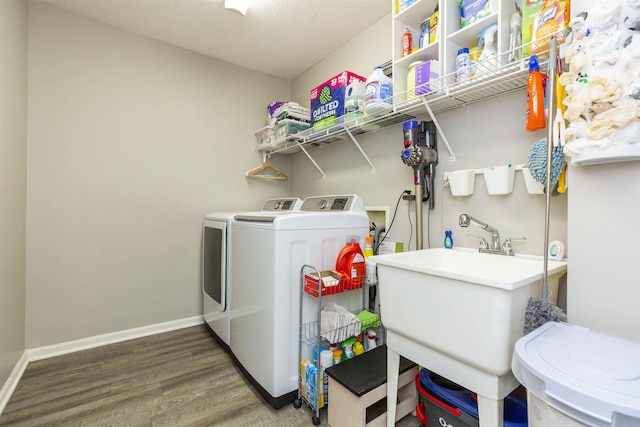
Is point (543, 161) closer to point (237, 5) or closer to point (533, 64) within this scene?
point (533, 64)

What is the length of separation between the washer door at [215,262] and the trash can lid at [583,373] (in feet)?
Answer: 6.08

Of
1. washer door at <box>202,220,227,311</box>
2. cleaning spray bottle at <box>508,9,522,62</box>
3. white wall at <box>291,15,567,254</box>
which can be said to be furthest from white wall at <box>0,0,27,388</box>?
cleaning spray bottle at <box>508,9,522,62</box>

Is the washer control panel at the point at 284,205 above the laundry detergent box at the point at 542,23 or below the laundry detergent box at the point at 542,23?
below

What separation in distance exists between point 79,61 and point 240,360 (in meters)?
2.56

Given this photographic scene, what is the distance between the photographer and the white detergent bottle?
171cm

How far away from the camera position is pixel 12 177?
1.79 metres

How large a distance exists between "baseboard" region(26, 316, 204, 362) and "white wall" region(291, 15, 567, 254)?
5.98ft

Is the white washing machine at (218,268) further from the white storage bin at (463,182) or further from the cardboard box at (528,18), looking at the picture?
the cardboard box at (528,18)

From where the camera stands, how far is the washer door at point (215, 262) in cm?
215

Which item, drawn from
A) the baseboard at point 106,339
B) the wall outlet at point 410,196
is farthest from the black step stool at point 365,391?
the baseboard at point 106,339

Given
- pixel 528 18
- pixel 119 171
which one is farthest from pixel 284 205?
pixel 528 18

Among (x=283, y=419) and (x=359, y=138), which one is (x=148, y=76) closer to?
(x=359, y=138)

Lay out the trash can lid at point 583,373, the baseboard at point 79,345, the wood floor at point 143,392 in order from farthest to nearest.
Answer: the baseboard at point 79,345
the wood floor at point 143,392
the trash can lid at point 583,373

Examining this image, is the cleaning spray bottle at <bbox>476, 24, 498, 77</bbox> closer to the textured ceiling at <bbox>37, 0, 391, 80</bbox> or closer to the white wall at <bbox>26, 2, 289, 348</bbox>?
the textured ceiling at <bbox>37, 0, 391, 80</bbox>
